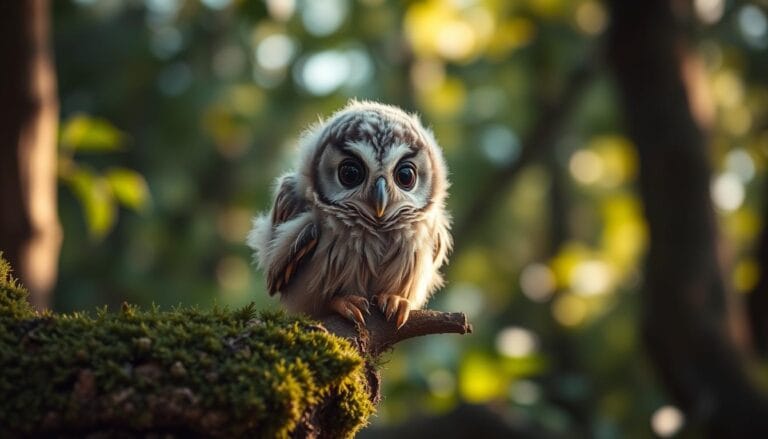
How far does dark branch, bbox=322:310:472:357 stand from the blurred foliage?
5.12 metres

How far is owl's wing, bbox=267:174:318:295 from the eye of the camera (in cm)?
327

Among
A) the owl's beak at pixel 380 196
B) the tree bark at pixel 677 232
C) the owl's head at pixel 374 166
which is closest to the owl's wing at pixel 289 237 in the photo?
the owl's head at pixel 374 166

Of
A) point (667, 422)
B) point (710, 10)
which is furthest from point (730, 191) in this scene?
point (667, 422)

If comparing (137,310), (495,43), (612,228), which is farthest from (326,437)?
(495,43)

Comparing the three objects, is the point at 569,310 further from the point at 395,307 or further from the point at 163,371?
the point at 163,371

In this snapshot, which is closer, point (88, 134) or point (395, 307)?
point (395, 307)

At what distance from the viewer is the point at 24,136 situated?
159 inches

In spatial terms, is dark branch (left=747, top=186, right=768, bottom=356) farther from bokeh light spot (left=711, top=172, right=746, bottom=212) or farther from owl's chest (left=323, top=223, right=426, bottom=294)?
owl's chest (left=323, top=223, right=426, bottom=294)

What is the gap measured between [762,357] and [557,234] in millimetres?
3835

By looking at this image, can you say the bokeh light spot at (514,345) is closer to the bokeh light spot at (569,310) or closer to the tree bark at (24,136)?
the tree bark at (24,136)

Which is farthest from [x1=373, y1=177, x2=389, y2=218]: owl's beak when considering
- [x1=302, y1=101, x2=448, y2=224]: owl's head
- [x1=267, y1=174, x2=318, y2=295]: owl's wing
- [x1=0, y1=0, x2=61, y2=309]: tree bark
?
[x1=0, y1=0, x2=61, y2=309]: tree bark

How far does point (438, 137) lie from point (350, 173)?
6.91m

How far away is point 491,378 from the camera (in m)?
5.93

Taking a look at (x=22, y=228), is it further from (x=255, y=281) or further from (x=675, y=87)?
(x=255, y=281)
